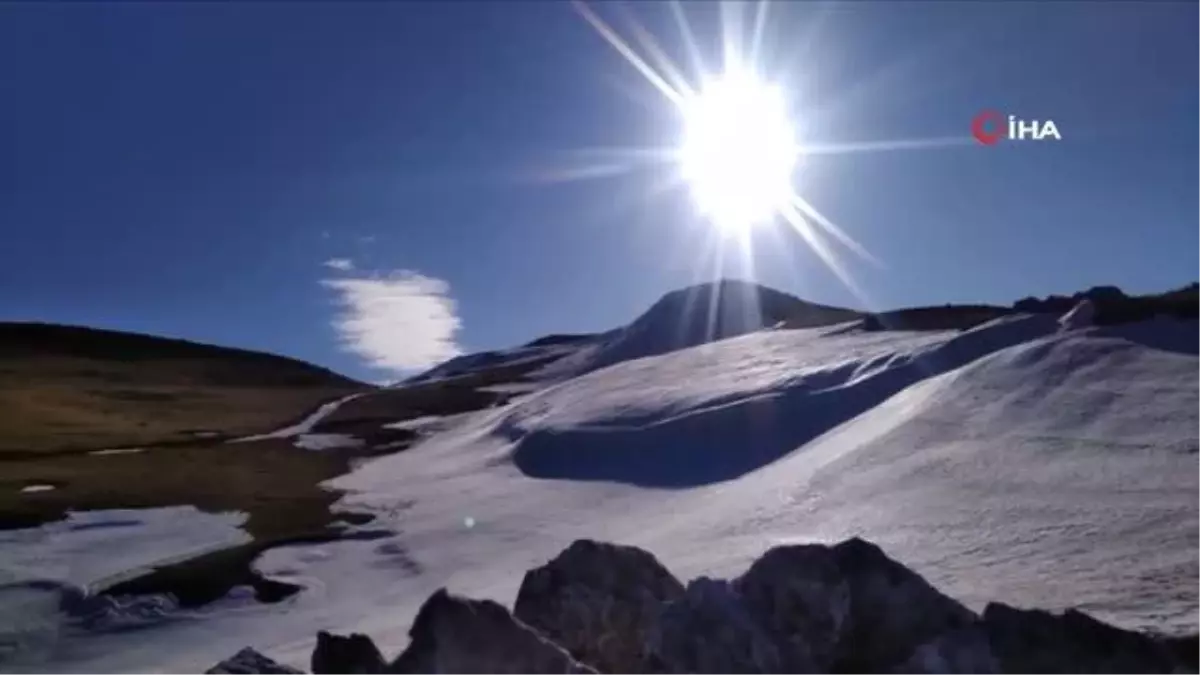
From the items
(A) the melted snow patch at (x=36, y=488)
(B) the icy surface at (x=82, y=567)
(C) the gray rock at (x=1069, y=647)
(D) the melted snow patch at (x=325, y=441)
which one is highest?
(D) the melted snow patch at (x=325, y=441)

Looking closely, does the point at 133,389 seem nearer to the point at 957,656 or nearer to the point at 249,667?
the point at 249,667

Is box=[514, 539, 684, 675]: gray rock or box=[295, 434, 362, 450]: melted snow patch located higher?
box=[295, 434, 362, 450]: melted snow patch

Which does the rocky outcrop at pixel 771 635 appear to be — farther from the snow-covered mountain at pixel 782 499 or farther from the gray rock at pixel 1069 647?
the snow-covered mountain at pixel 782 499

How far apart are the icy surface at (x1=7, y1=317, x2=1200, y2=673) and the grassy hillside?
37106mm

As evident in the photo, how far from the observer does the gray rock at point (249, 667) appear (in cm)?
1202

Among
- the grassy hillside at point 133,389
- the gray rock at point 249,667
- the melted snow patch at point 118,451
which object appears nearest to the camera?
the gray rock at point 249,667

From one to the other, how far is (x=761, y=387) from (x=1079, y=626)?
40.6 m

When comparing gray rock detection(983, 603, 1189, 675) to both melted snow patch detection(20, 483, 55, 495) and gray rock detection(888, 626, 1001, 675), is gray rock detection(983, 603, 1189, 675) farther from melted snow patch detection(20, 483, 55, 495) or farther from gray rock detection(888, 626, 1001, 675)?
melted snow patch detection(20, 483, 55, 495)

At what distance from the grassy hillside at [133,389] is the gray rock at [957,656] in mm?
68042

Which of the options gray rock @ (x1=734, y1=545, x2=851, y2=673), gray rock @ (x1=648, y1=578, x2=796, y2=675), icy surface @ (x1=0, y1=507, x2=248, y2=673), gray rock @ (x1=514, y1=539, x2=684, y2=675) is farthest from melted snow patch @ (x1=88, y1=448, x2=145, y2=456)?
gray rock @ (x1=734, y1=545, x2=851, y2=673)

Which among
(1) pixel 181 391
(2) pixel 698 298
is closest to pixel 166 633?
(1) pixel 181 391

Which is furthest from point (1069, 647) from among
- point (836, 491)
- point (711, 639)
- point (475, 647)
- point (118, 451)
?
point (118, 451)

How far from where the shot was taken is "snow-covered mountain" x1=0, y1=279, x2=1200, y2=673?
19.2 m

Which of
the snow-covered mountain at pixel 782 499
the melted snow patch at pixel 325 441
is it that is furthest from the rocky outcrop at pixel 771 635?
the melted snow patch at pixel 325 441
